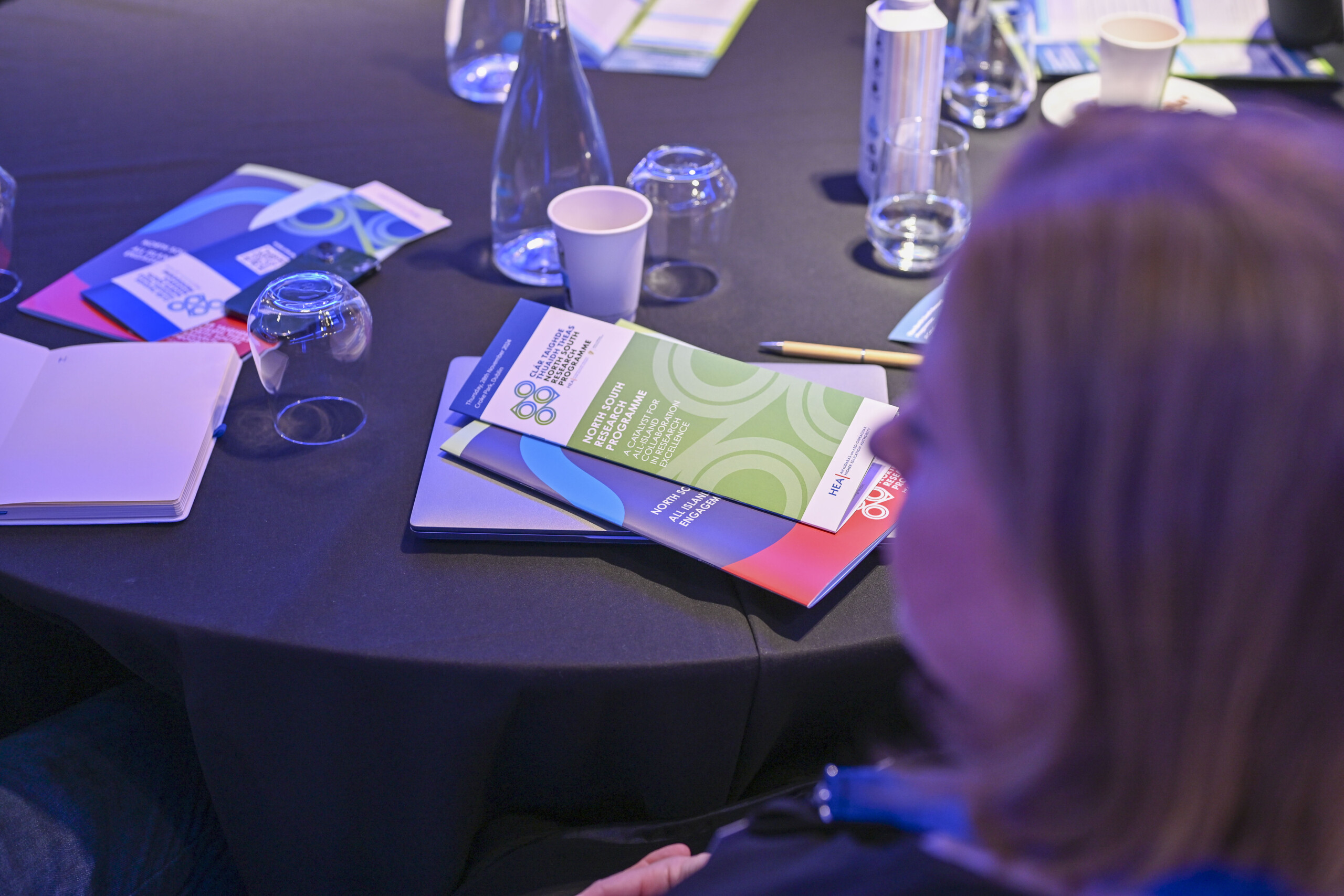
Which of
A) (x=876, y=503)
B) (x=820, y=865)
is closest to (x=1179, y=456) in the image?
(x=820, y=865)

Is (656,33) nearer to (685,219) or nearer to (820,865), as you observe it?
(685,219)

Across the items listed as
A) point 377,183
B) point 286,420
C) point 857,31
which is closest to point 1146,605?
point 286,420

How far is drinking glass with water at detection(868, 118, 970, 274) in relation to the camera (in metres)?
1.13

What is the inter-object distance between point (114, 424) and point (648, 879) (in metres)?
0.58

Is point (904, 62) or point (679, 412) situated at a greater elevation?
point (904, 62)

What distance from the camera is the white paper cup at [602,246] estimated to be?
974mm

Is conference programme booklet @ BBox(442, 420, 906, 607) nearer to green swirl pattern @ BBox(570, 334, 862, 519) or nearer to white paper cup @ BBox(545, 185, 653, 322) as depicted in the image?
green swirl pattern @ BBox(570, 334, 862, 519)

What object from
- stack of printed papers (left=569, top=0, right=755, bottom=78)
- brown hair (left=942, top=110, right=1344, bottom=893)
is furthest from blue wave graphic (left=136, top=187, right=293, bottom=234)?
brown hair (left=942, top=110, right=1344, bottom=893)

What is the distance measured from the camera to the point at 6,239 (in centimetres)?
114

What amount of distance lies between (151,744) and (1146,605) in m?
0.91

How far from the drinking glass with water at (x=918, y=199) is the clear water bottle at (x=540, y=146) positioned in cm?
31

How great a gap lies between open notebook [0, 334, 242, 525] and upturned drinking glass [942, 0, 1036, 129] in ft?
3.27

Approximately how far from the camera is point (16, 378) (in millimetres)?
936

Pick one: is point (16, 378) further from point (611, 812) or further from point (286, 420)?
point (611, 812)
